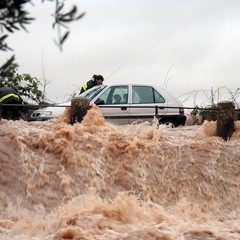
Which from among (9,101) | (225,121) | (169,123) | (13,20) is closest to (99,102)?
(169,123)

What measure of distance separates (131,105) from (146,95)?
59 cm

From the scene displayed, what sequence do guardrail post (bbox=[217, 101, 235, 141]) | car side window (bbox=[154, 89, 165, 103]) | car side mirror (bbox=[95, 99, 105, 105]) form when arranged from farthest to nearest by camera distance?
car side window (bbox=[154, 89, 165, 103])
car side mirror (bbox=[95, 99, 105, 105])
guardrail post (bbox=[217, 101, 235, 141])

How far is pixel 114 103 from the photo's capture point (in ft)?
45.7

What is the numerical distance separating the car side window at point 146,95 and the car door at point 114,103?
21 centimetres

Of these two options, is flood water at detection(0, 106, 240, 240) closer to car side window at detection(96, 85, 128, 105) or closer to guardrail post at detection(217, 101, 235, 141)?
guardrail post at detection(217, 101, 235, 141)

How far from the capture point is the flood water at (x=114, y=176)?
9.89 meters

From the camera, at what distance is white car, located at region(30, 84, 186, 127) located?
45.0ft

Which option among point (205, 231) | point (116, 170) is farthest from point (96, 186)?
point (205, 231)

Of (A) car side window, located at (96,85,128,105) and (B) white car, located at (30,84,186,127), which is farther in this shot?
(A) car side window, located at (96,85,128,105)

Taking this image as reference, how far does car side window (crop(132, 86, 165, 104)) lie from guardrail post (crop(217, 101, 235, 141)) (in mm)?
1875

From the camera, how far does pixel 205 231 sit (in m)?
8.88

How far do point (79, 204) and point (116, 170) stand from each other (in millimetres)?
1385

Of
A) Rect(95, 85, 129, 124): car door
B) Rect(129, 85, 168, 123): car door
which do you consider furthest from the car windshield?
Rect(129, 85, 168, 123): car door

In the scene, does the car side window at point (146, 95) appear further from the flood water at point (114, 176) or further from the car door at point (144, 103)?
the flood water at point (114, 176)
